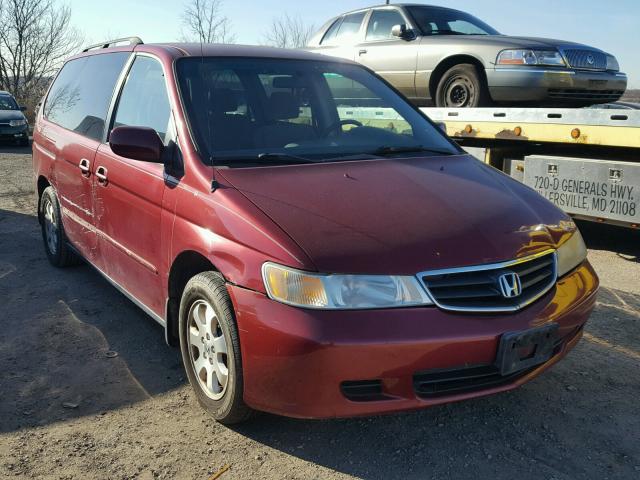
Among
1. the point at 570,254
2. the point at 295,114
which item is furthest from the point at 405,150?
the point at 570,254

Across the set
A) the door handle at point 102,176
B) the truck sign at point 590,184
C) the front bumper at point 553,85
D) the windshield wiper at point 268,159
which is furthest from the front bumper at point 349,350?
the front bumper at point 553,85

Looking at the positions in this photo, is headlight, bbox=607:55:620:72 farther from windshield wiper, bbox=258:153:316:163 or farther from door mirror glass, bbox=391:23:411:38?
windshield wiper, bbox=258:153:316:163

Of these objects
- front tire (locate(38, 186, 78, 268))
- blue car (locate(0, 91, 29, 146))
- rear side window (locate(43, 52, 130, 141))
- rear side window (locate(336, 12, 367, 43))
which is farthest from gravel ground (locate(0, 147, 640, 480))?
blue car (locate(0, 91, 29, 146))

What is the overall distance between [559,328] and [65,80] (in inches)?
179

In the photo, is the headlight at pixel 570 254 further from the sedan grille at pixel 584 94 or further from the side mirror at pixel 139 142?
the sedan grille at pixel 584 94

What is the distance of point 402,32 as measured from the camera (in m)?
7.47

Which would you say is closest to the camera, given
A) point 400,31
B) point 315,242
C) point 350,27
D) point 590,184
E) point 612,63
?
point 315,242

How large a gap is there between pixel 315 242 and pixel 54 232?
350 centimetres

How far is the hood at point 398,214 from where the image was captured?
244 cm

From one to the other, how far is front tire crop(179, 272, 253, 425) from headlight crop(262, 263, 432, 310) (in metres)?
0.33

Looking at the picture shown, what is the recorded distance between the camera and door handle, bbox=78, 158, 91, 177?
4137 millimetres

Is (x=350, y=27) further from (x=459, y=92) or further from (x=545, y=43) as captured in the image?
(x=545, y=43)

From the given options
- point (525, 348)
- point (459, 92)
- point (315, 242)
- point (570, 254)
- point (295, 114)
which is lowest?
point (525, 348)

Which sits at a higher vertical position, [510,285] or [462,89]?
[462,89]
